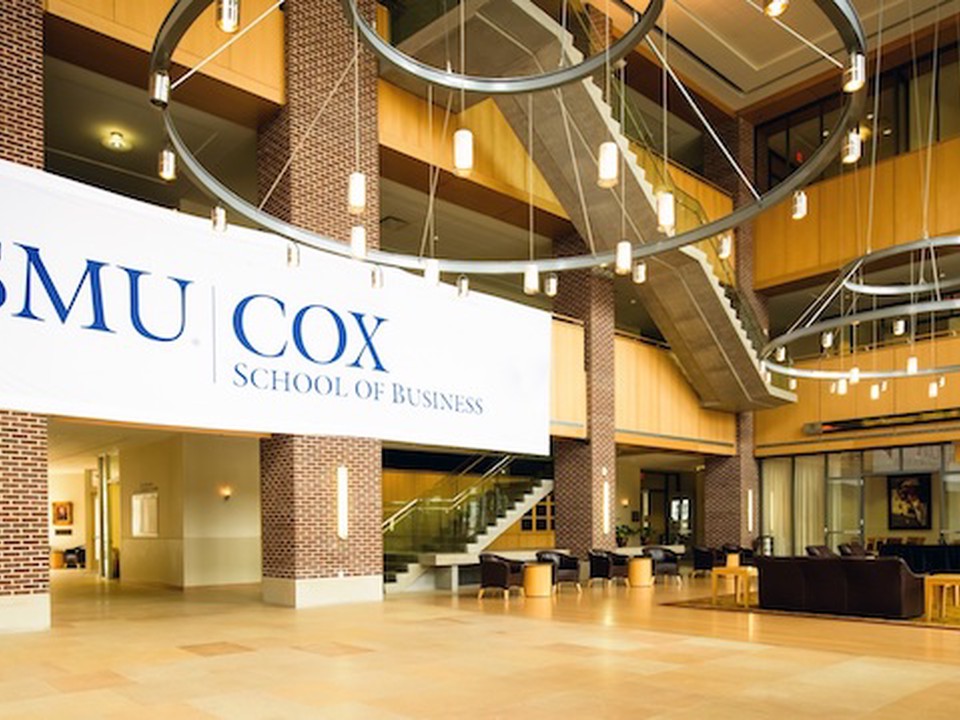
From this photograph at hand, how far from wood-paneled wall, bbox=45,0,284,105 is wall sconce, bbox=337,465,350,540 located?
6.03 metres

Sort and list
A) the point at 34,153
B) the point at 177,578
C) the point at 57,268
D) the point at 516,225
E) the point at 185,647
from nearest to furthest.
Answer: the point at 185,647 → the point at 57,268 → the point at 34,153 → the point at 177,578 → the point at 516,225

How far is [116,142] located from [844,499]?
62.9 ft

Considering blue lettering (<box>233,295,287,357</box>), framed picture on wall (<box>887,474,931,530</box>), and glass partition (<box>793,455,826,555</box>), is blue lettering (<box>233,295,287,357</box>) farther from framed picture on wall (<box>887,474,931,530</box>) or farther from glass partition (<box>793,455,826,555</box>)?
framed picture on wall (<box>887,474,931,530</box>)

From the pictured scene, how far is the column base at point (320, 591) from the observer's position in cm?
1358

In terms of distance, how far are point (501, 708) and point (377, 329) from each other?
8.12 m

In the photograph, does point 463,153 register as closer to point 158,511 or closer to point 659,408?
point 158,511

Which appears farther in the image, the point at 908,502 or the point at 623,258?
the point at 908,502

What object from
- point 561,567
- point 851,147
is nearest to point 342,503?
point 561,567

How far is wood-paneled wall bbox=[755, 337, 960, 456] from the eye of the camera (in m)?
20.5

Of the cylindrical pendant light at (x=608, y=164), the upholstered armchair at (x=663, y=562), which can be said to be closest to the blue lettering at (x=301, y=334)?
the cylindrical pendant light at (x=608, y=164)

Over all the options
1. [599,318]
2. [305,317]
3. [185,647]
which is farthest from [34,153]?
[599,318]

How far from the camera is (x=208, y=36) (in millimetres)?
12992

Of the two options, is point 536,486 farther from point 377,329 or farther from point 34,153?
point 34,153

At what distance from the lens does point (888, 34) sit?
813 inches
